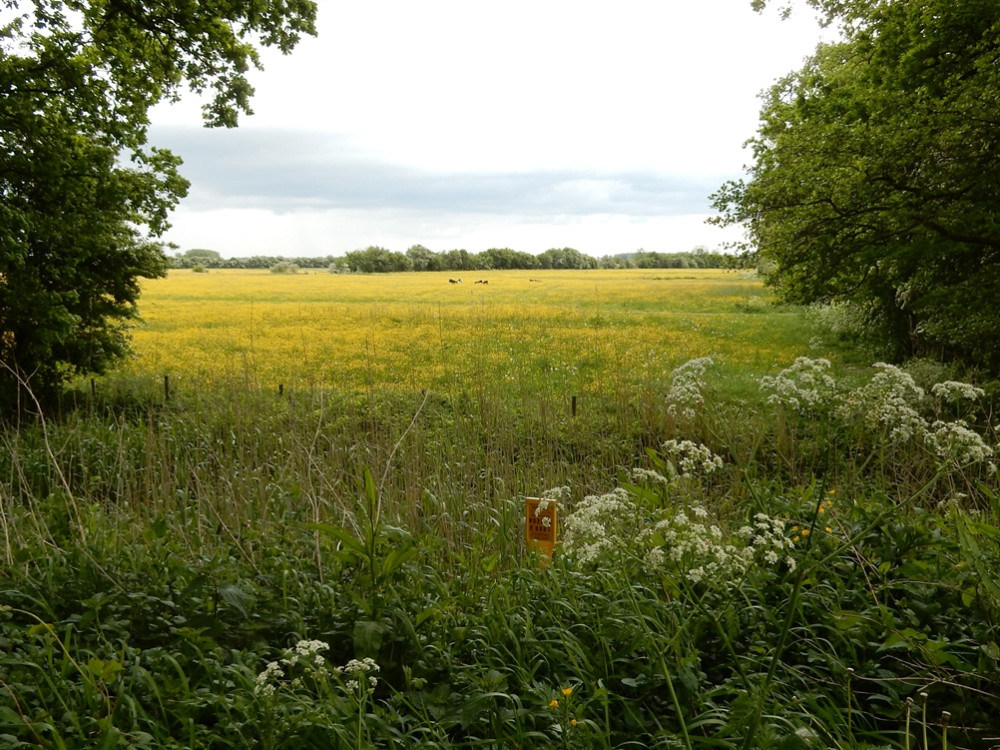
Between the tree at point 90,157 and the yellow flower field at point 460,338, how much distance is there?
2.00m

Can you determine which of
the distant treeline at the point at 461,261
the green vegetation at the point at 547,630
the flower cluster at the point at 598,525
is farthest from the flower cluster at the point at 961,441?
the distant treeline at the point at 461,261

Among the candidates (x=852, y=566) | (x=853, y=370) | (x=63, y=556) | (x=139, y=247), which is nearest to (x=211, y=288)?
(x=139, y=247)

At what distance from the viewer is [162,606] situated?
3.36 meters

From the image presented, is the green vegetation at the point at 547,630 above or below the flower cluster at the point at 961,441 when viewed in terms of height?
below

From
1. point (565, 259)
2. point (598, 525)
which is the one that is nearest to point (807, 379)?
point (598, 525)

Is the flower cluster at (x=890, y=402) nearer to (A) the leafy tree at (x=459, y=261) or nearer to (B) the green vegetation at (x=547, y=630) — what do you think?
(B) the green vegetation at (x=547, y=630)

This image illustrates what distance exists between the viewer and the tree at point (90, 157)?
30.2ft

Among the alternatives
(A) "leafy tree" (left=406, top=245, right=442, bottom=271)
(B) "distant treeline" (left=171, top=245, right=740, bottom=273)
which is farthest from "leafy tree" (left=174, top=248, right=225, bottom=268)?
(A) "leafy tree" (left=406, top=245, right=442, bottom=271)

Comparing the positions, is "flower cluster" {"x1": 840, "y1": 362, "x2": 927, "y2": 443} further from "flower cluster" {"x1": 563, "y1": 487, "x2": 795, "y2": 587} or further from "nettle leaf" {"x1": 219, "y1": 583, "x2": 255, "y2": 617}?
"nettle leaf" {"x1": 219, "y1": 583, "x2": 255, "y2": 617}

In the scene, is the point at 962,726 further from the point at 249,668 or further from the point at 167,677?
the point at 167,677

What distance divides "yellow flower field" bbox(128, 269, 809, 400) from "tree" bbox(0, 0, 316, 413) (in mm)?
2002

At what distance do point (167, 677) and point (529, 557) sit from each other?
1846mm

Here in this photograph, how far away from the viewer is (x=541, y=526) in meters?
3.88

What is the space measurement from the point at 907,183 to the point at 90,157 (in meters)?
11.0
